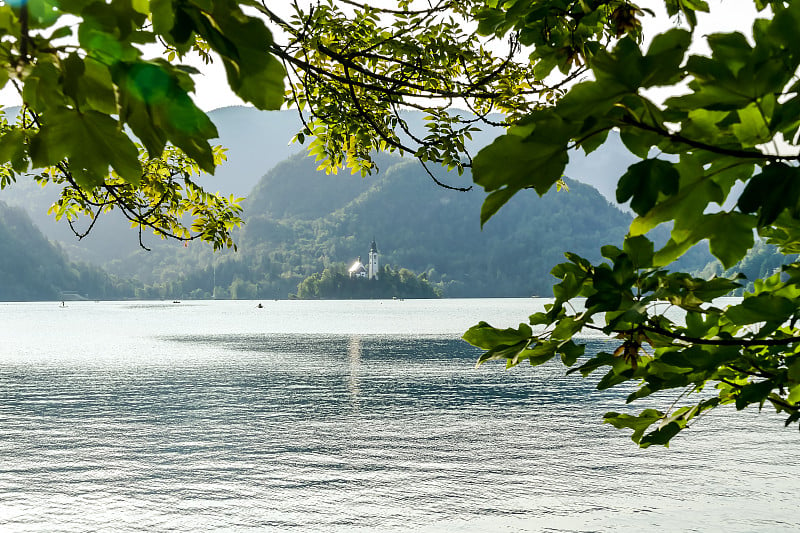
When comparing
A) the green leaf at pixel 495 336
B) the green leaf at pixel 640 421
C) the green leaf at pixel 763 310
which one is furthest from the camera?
the green leaf at pixel 640 421

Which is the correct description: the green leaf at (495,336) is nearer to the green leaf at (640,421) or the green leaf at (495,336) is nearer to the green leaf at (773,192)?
the green leaf at (640,421)

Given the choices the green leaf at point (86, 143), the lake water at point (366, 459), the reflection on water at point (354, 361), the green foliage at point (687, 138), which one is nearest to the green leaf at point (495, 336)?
the green foliage at point (687, 138)

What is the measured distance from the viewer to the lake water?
25.6 meters

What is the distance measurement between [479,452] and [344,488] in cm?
807

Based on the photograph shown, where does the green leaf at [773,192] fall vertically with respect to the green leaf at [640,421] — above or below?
above

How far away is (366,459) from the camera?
114 feet

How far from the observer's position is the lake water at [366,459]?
2558 centimetres

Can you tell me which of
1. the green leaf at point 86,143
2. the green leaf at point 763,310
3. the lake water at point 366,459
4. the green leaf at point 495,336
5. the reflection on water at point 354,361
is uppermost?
the green leaf at point 86,143

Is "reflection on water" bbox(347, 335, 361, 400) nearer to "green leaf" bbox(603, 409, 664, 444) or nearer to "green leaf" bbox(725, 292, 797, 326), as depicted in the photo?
"green leaf" bbox(603, 409, 664, 444)

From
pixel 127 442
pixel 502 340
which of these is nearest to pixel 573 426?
pixel 127 442

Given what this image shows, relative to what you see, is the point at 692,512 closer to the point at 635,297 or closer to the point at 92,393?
the point at 635,297

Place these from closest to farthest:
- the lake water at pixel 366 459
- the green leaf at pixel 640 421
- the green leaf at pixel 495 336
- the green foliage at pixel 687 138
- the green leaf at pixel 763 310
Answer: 1. the green foliage at pixel 687 138
2. the green leaf at pixel 763 310
3. the green leaf at pixel 495 336
4. the green leaf at pixel 640 421
5. the lake water at pixel 366 459

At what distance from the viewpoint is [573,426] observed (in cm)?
4156

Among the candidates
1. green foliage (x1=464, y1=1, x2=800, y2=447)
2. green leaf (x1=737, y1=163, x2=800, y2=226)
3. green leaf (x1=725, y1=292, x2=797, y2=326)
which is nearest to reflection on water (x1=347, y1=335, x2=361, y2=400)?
green leaf (x1=725, y1=292, x2=797, y2=326)
